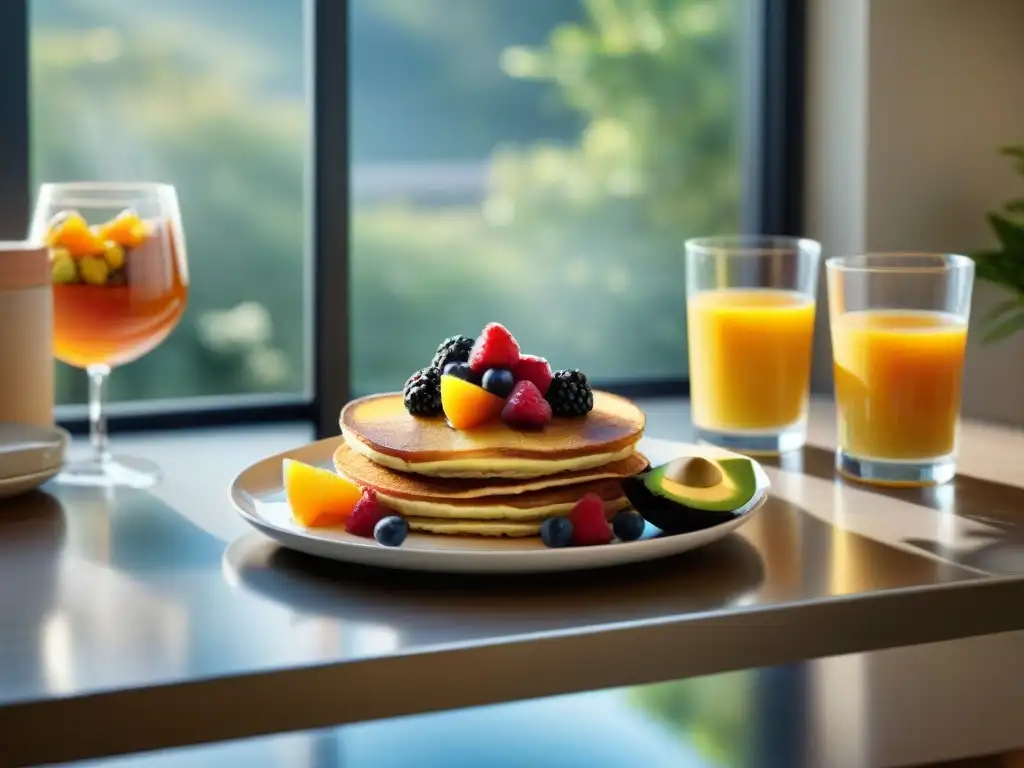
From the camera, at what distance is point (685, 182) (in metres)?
2.37

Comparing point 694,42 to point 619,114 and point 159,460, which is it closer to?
point 619,114

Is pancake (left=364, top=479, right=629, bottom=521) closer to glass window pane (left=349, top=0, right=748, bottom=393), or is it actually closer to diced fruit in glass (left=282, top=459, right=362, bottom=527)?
diced fruit in glass (left=282, top=459, right=362, bottom=527)

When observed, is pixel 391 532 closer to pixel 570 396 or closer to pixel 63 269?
pixel 570 396

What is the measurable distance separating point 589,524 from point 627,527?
A: 3 cm

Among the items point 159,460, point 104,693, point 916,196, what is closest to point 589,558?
point 104,693

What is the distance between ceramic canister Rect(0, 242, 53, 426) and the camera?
1330 mm

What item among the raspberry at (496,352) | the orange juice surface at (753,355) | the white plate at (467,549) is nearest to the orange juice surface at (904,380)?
the orange juice surface at (753,355)

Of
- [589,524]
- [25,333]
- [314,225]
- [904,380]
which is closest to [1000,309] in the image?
[904,380]

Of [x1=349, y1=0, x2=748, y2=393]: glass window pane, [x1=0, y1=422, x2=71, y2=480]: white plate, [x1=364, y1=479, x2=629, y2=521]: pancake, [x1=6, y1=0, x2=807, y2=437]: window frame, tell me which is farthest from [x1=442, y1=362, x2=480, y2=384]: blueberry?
[x1=349, y1=0, x2=748, y2=393]: glass window pane

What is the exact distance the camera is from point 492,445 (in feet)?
3.45

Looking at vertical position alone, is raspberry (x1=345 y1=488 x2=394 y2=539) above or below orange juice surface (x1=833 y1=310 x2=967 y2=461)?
below

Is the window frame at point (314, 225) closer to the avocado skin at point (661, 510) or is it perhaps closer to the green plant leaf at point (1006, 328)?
the green plant leaf at point (1006, 328)

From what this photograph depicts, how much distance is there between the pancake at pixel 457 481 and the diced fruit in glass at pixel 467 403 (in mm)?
58

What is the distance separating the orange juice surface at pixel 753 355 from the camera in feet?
4.86
